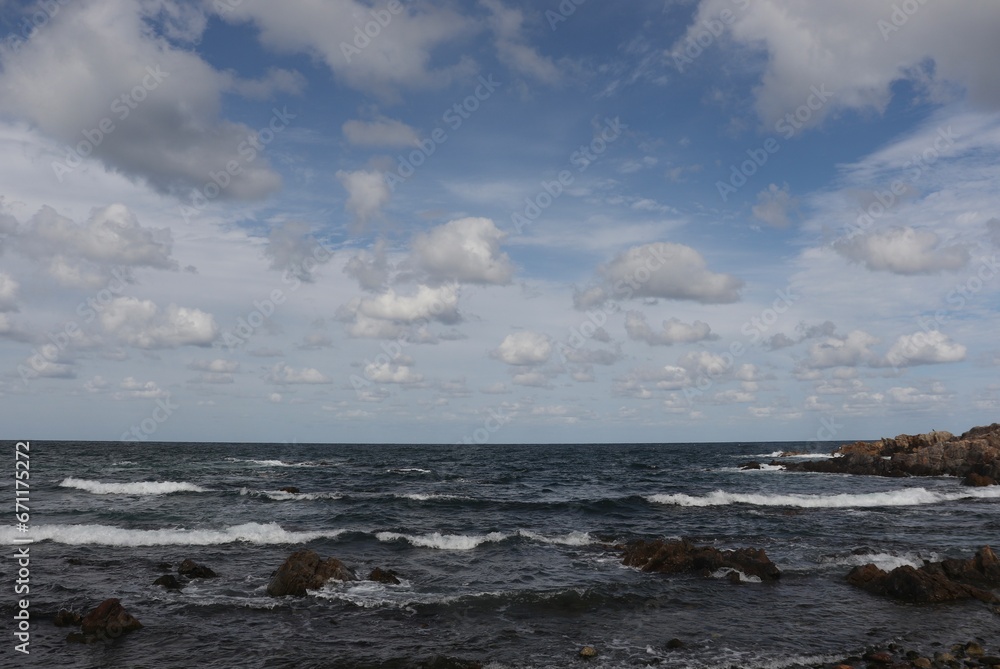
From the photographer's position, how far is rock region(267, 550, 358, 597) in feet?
67.5

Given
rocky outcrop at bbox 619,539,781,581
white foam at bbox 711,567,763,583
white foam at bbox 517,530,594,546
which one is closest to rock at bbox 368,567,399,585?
rocky outcrop at bbox 619,539,781,581

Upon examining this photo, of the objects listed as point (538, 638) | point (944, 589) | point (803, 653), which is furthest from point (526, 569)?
point (944, 589)

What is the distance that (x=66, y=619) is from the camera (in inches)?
677

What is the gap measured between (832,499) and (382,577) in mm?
37917

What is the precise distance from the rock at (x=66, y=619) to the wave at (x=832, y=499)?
36.8m

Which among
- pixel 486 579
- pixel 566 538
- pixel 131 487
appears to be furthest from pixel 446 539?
pixel 131 487

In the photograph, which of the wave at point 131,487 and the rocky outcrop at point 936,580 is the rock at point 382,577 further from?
the wave at point 131,487

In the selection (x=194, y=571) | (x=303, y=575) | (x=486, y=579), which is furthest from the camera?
(x=486, y=579)

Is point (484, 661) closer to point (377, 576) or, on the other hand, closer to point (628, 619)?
point (628, 619)

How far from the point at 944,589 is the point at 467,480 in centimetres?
4991

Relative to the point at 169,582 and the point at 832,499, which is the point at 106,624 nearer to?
the point at 169,582

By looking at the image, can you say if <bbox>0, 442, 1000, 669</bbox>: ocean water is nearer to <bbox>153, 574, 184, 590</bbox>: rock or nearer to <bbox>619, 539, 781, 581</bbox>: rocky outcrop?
<bbox>153, 574, 184, 590</bbox>: rock

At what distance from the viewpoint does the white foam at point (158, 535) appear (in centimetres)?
2897

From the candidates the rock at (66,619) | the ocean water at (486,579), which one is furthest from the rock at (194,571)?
the rock at (66,619)
